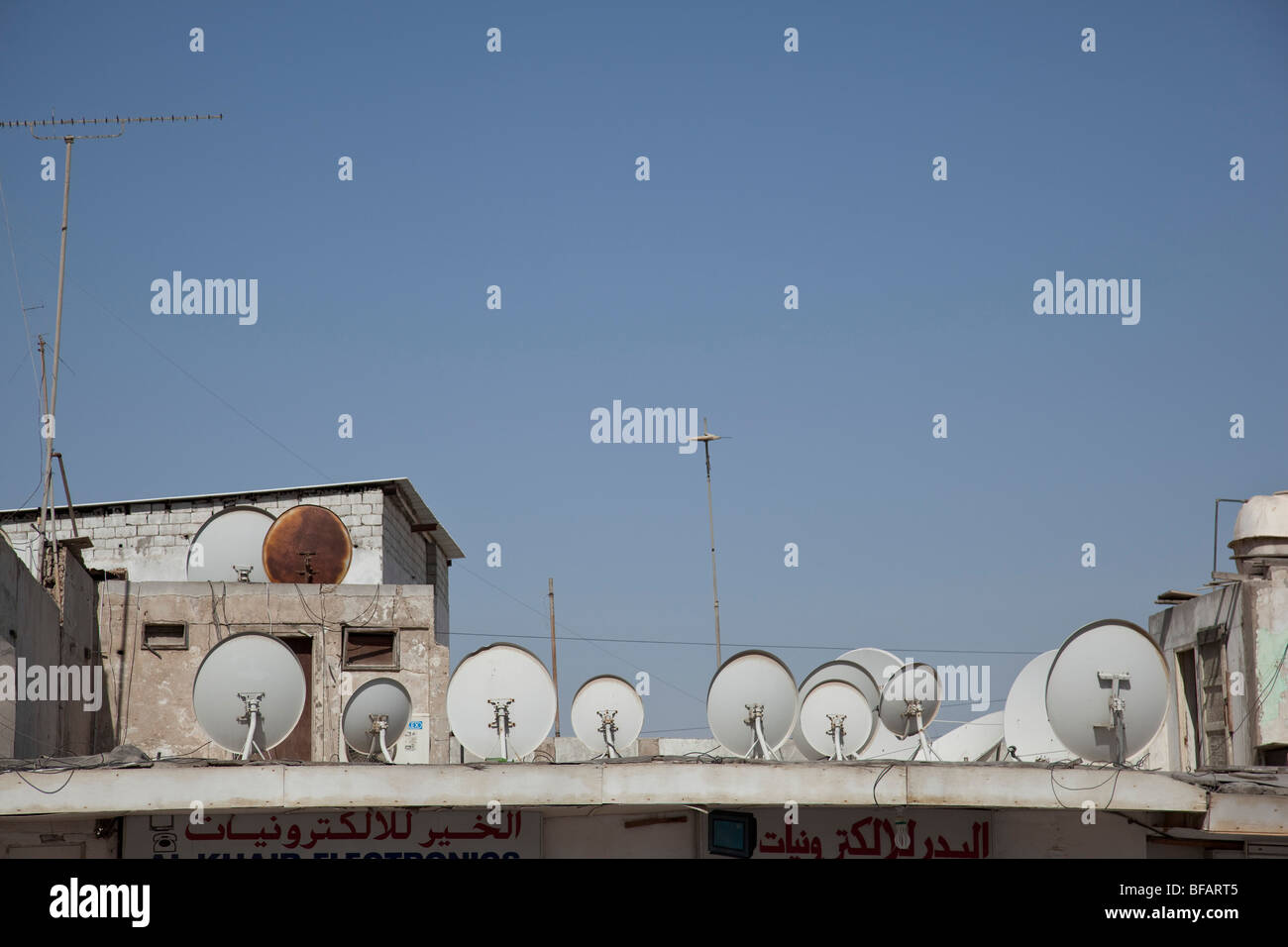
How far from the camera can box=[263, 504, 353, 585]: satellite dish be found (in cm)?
2173

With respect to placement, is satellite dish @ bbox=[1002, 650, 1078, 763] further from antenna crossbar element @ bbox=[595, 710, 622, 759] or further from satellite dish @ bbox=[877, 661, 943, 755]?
antenna crossbar element @ bbox=[595, 710, 622, 759]

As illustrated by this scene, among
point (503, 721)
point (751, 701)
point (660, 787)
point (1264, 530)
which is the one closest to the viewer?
point (660, 787)

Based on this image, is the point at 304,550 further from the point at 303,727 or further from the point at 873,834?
the point at 873,834

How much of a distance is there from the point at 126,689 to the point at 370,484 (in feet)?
27.5

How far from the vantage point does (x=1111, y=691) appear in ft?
39.8

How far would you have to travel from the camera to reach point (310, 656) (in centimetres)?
2089

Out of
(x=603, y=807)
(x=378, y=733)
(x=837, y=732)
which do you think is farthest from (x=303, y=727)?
(x=603, y=807)

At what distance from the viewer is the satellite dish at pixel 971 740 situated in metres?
20.1

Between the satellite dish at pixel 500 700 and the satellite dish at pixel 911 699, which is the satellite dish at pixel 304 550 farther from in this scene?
the satellite dish at pixel 911 699

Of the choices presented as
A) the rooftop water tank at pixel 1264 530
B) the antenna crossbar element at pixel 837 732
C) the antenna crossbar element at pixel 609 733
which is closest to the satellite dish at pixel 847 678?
the antenna crossbar element at pixel 837 732

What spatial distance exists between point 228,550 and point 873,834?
516 inches

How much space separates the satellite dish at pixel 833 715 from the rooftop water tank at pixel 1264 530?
22.9 feet
